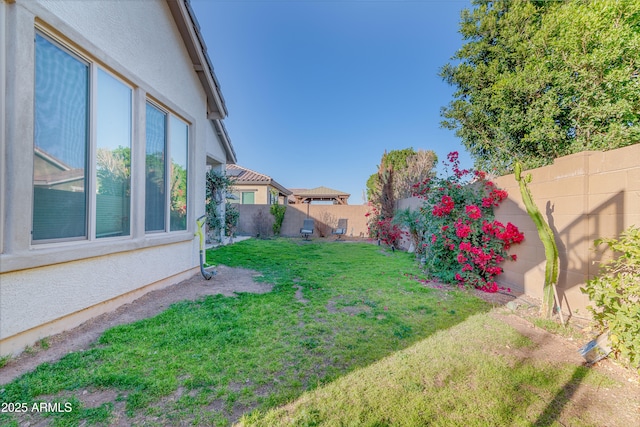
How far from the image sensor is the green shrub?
2225 millimetres

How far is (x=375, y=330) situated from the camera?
325 cm

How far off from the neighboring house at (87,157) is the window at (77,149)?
13 mm

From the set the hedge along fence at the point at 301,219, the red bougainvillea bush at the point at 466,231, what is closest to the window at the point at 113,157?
the red bougainvillea bush at the point at 466,231

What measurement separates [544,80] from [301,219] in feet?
40.1

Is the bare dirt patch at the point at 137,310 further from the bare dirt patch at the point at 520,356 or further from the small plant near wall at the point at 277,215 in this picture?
the small plant near wall at the point at 277,215

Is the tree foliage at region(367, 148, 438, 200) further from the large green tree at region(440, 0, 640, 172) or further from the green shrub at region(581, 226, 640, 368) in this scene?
the green shrub at region(581, 226, 640, 368)

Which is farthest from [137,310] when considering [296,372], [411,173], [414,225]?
[411,173]

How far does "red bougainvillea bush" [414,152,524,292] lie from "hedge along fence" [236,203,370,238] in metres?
9.45

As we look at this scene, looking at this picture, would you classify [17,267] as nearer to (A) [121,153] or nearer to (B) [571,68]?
(A) [121,153]

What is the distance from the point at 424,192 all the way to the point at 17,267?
22.8ft

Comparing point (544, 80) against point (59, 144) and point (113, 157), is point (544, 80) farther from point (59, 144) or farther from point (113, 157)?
point (59, 144)

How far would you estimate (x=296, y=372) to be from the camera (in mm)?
2352

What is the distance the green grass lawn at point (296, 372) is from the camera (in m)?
1.85

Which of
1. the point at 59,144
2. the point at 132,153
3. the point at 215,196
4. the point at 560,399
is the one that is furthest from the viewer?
the point at 215,196
